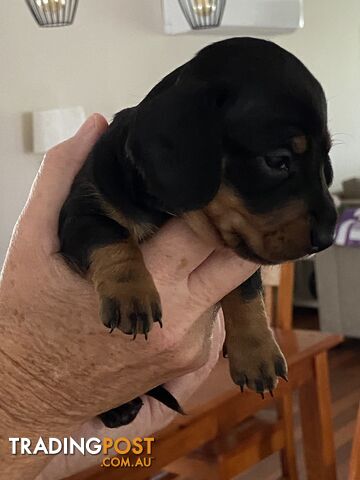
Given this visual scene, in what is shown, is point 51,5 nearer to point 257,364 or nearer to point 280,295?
point 280,295

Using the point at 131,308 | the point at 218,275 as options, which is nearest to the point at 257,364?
the point at 218,275

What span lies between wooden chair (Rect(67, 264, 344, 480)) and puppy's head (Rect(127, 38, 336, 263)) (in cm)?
96

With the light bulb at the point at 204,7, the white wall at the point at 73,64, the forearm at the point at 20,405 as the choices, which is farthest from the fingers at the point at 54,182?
the white wall at the point at 73,64

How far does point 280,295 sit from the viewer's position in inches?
109

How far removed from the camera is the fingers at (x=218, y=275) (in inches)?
41.6

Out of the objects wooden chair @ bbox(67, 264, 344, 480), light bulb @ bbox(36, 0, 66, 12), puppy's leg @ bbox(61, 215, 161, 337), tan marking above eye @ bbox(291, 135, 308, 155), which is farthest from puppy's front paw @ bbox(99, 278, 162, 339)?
light bulb @ bbox(36, 0, 66, 12)

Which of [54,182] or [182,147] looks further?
[54,182]

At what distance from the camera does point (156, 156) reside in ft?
3.34

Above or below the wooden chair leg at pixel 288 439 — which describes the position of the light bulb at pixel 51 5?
above

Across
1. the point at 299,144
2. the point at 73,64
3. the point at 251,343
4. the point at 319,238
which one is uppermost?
the point at 299,144

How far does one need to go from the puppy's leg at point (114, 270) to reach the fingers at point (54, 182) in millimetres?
32

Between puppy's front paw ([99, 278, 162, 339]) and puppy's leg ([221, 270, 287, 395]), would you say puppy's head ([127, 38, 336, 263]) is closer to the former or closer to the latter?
puppy's front paw ([99, 278, 162, 339])

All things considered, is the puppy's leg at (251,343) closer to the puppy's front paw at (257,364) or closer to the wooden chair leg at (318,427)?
the puppy's front paw at (257,364)

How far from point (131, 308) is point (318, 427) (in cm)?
164
